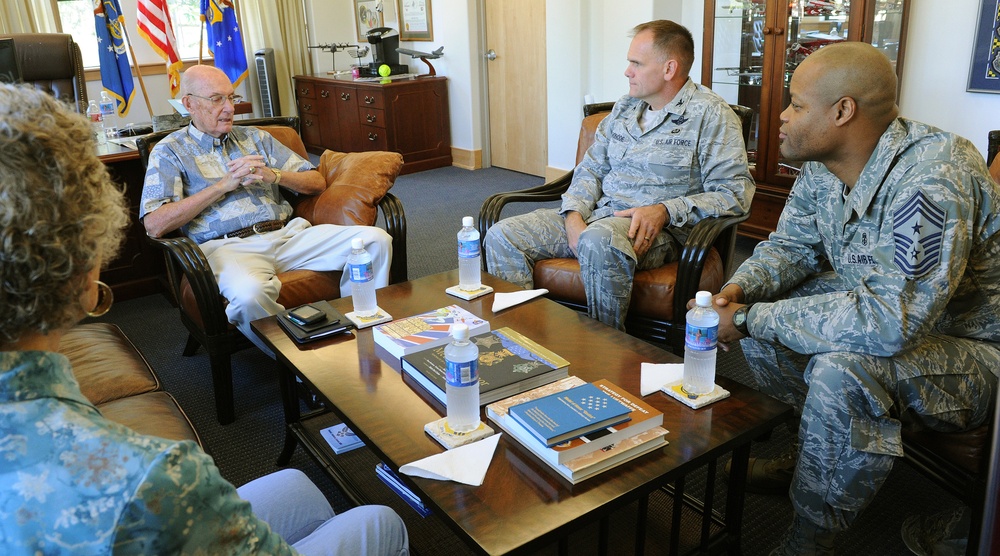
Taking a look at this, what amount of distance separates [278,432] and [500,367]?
3.29 feet

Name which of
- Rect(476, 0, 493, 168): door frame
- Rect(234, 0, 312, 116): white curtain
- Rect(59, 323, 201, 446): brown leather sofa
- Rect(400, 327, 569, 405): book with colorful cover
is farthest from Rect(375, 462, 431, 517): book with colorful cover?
Rect(234, 0, 312, 116): white curtain

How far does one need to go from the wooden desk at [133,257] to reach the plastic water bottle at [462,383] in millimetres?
2482

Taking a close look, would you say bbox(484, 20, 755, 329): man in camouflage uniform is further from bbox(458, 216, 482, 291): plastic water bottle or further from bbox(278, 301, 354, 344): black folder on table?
bbox(278, 301, 354, 344): black folder on table

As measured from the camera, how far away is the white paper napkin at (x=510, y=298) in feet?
6.70

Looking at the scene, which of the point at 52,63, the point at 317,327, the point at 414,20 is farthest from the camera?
the point at 414,20

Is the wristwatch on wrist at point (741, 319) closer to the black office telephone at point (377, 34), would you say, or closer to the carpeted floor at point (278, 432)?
the carpeted floor at point (278, 432)

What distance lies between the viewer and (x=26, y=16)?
580 cm

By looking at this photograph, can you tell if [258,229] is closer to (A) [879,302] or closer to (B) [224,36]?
(A) [879,302]

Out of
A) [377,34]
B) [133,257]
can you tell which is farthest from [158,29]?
[133,257]

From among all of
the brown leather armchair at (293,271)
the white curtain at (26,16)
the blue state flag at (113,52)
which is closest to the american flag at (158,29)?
the blue state flag at (113,52)

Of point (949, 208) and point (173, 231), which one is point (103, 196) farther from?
point (173, 231)

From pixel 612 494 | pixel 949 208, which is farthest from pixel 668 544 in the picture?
pixel 949 208

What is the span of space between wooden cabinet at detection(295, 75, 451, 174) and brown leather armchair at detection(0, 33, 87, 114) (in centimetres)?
245

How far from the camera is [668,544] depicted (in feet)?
5.28
